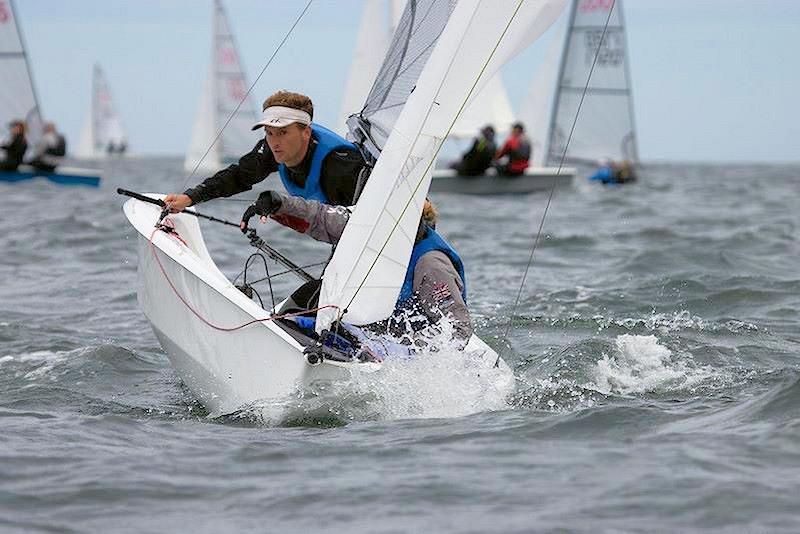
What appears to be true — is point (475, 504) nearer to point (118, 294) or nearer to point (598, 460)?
point (598, 460)

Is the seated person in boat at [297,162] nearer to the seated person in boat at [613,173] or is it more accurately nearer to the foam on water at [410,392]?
the foam on water at [410,392]

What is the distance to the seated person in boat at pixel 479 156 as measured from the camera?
17969 mm

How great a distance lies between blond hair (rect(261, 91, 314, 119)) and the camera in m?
4.80

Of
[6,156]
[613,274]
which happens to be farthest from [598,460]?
[6,156]

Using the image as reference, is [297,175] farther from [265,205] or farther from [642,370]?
[642,370]

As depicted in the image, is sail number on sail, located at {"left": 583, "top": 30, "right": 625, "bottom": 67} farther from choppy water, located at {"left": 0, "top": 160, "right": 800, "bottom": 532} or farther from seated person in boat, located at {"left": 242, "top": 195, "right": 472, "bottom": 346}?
seated person in boat, located at {"left": 242, "top": 195, "right": 472, "bottom": 346}

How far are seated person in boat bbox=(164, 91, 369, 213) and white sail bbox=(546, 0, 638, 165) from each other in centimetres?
1689

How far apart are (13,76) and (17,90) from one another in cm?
25

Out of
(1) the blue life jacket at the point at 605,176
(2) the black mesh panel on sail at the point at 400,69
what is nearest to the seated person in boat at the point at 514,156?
(1) the blue life jacket at the point at 605,176

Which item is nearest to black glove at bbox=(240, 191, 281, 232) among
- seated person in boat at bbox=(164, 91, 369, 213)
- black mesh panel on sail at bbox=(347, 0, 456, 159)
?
seated person in boat at bbox=(164, 91, 369, 213)

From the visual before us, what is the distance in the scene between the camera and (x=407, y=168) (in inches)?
174

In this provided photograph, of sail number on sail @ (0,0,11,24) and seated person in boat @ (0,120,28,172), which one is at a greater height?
sail number on sail @ (0,0,11,24)

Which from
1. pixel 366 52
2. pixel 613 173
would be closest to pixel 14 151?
pixel 366 52

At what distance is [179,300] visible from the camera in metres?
4.75
